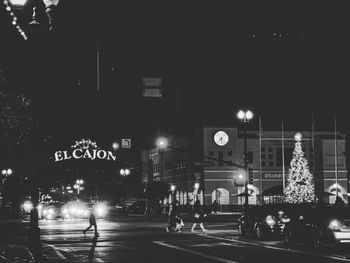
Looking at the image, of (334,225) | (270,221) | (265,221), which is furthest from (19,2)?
(265,221)

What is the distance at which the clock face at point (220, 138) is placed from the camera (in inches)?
2906

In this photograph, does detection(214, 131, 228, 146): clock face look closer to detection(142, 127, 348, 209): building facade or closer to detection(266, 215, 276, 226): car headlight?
detection(142, 127, 348, 209): building facade

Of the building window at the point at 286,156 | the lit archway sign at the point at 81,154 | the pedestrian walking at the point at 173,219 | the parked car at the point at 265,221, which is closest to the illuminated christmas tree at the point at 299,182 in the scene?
the building window at the point at 286,156

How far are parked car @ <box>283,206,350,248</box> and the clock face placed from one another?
A: 1871 inches

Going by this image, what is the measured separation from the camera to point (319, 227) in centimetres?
2364

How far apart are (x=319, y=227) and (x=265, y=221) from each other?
5.44 metres

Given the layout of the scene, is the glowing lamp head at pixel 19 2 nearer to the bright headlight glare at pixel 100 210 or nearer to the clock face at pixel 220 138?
the bright headlight glare at pixel 100 210

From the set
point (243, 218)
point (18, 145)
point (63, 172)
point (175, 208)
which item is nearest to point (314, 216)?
point (243, 218)

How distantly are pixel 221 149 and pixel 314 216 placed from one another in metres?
50.3

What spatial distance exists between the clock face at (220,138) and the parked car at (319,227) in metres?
47.5

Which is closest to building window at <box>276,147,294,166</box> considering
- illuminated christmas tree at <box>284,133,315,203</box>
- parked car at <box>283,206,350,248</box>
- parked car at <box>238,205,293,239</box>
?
illuminated christmas tree at <box>284,133,315,203</box>

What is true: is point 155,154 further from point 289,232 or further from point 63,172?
point 289,232

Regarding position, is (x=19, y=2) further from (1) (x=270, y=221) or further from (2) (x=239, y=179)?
(2) (x=239, y=179)

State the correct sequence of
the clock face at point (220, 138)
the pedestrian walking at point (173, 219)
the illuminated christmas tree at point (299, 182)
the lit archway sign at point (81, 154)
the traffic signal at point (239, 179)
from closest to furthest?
the pedestrian walking at point (173, 219) < the lit archway sign at point (81, 154) < the illuminated christmas tree at point (299, 182) < the traffic signal at point (239, 179) < the clock face at point (220, 138)
